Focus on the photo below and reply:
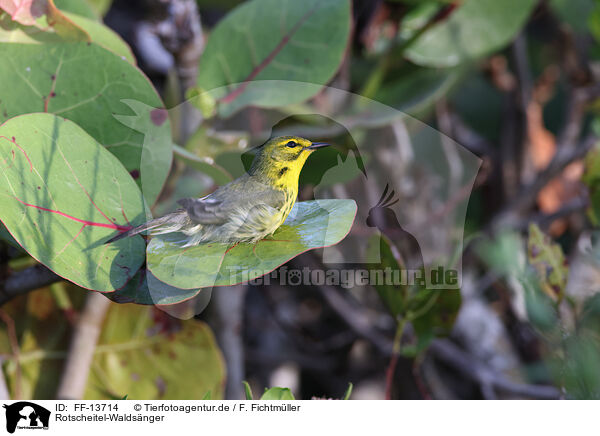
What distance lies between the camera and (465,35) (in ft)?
2.65

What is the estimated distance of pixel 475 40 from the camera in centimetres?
81

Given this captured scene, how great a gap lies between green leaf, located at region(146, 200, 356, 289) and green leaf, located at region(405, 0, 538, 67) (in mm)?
551

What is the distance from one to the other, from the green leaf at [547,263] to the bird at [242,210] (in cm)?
29

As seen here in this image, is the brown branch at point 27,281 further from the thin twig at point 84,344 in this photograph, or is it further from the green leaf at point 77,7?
the green leaf at point 77,7

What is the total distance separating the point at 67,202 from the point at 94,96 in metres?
0.10

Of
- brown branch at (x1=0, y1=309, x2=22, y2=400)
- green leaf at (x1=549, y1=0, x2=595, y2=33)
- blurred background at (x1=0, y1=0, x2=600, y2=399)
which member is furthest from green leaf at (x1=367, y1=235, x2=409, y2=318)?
green leaf at (x1=549, y1=0, x2=595, y2=33)

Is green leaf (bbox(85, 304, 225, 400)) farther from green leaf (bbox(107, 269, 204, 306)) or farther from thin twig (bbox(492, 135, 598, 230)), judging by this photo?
thin twig (bbox(492, 135, 598, 230))

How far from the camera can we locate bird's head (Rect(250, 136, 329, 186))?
0.36m

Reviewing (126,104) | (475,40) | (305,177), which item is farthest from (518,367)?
(126,104)

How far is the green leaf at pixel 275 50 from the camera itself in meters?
0.49

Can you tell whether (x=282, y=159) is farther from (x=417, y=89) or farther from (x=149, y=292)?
(x=417, y=89)

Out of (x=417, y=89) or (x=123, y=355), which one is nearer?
(x=123, y=355)
